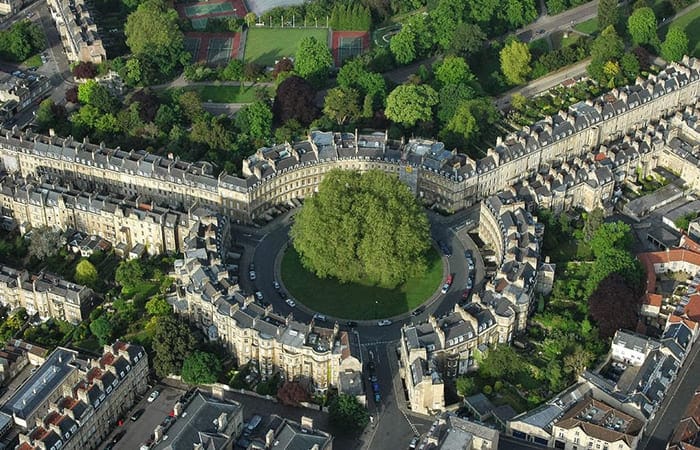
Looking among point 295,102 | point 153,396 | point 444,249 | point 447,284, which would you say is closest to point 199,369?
point 153,396

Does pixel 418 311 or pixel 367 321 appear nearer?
pixel 367 321

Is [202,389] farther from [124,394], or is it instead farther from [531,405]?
[531,405]

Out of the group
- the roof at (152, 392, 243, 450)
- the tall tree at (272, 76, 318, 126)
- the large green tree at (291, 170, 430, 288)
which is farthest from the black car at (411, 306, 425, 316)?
the tall tree at (272, 76, 318, 126)

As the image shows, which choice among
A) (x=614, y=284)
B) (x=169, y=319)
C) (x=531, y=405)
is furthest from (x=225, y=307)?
(x=614, y=284)

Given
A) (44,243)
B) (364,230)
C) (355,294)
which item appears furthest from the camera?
(44,243)

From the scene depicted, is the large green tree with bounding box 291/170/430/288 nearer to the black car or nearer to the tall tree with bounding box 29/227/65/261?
the black car

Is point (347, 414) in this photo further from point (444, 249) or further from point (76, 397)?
point (444, 249)

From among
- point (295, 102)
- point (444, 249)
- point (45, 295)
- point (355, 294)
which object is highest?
point (295, 102)

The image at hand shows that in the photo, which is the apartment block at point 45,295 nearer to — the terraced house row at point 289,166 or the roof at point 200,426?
the terraced house row at point 289,166
